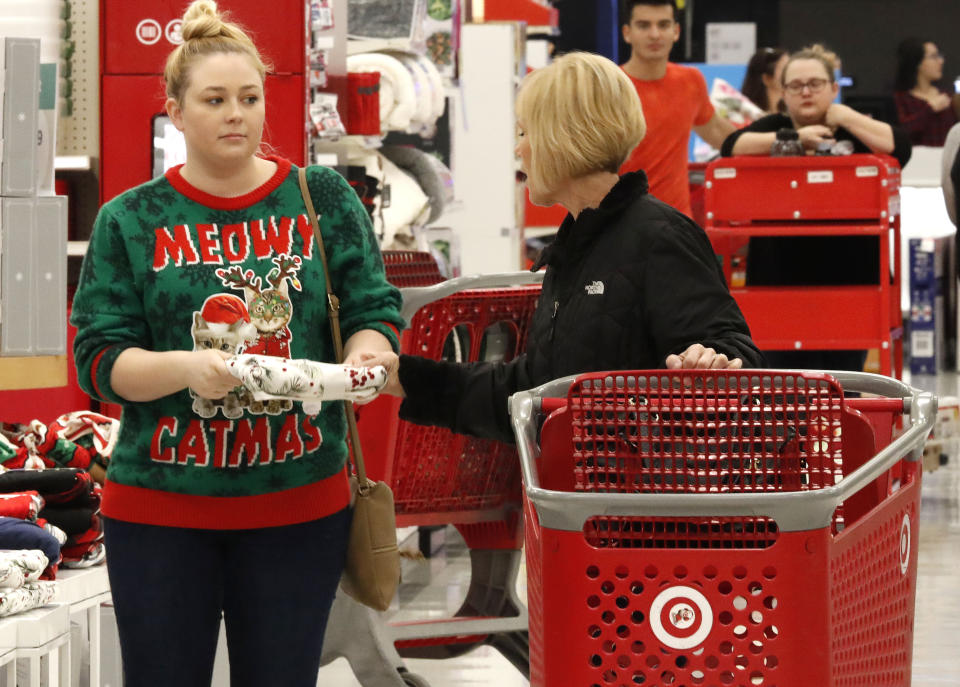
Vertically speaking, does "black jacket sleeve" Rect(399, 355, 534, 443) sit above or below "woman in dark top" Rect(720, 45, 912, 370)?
below

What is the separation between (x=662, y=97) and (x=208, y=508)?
457 centimetres

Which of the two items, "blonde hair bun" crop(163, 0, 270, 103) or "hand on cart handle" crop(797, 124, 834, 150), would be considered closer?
"blonde hair bun" crop(163, 0, 270, 103)

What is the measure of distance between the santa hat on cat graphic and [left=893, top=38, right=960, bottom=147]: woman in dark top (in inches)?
421

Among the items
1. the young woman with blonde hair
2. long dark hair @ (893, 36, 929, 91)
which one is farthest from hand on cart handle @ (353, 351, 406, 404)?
long dark hair @ (893, 36, 929, 91)

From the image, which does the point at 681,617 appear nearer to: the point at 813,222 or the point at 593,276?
the point at 593,276

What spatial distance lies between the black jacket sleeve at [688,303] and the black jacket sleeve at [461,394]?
30 centimetres

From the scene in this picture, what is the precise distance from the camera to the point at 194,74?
235 cm

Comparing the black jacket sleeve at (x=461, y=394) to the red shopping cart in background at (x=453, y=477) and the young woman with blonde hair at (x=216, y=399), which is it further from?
the red shopping cart in background at (x=453, y=477)

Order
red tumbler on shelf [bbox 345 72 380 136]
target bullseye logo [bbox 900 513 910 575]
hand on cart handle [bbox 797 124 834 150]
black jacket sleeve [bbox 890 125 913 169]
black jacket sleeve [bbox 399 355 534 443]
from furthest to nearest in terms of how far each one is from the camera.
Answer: black jacket sleeve [bbox 890 125 913 169] → hand on cart handle [bbox 797 124 834 150] → red tumbler on shelf [bbox 345 72 380 136] → black jacket sleeve [bbox 399 355 534 443] → target bullseye logo [bbox 900 513 910 575]

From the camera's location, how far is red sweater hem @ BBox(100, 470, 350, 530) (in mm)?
2266

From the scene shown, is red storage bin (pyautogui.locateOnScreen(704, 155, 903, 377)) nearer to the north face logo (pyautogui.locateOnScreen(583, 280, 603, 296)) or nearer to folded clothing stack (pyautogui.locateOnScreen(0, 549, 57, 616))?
the north face logo (pyautogui.locateOnScreen(583, 280, 603, 296))

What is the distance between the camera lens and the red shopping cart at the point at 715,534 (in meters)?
1.95

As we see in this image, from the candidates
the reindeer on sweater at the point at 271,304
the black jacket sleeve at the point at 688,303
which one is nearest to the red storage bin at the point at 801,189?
the black jacket sleeve at the point at 688,303

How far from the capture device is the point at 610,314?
8.34ft
